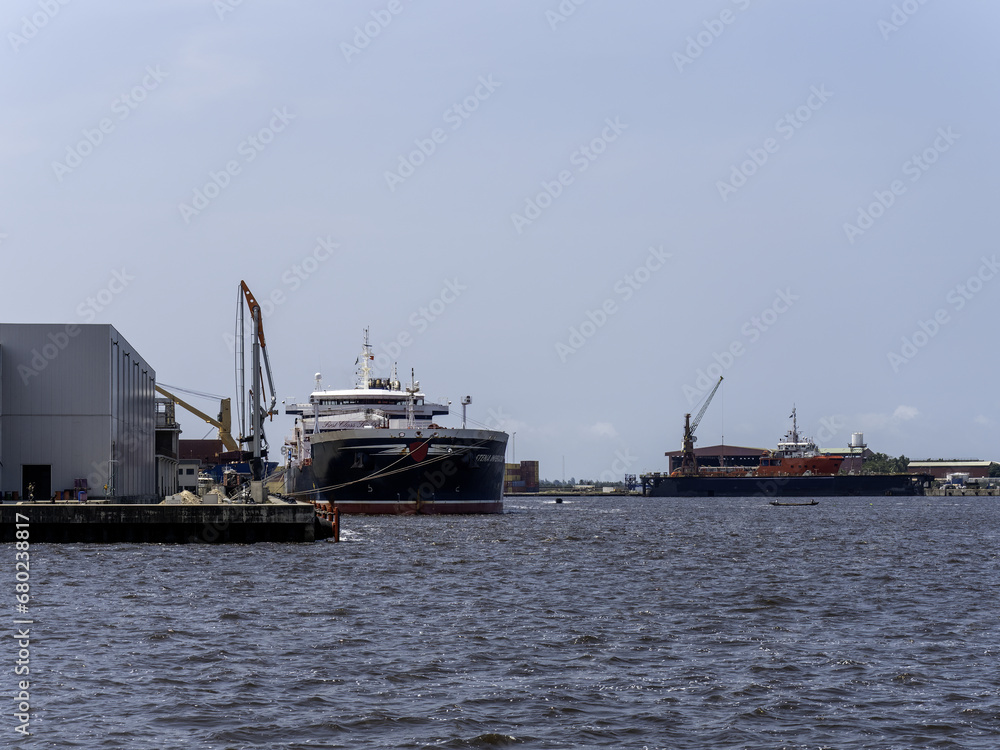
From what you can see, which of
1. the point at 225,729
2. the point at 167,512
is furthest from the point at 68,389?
the point at 225,729

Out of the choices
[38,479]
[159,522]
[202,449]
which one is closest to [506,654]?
[159,522]

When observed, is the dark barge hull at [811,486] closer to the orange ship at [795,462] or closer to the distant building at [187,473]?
the orange ship at [795,462]

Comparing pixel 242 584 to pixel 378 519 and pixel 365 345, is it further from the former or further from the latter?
pixel 365 345

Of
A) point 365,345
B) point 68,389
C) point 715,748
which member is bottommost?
point 715,748

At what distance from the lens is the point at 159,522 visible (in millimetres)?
39875

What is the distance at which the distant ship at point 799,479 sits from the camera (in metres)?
180

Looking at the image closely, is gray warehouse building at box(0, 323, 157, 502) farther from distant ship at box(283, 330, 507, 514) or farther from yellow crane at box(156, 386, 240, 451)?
yellow crane at box(156, 386, 240, 451)

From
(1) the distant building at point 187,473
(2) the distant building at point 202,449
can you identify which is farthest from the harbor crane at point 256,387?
(2) the distant building at point 202,449

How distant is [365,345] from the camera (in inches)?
3942

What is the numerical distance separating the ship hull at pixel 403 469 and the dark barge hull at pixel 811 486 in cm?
11877

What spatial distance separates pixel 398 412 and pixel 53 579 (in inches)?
2247

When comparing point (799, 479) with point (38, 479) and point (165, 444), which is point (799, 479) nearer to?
point (165, 444)

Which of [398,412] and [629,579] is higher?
[398,412]

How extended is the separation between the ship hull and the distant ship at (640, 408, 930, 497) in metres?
118
